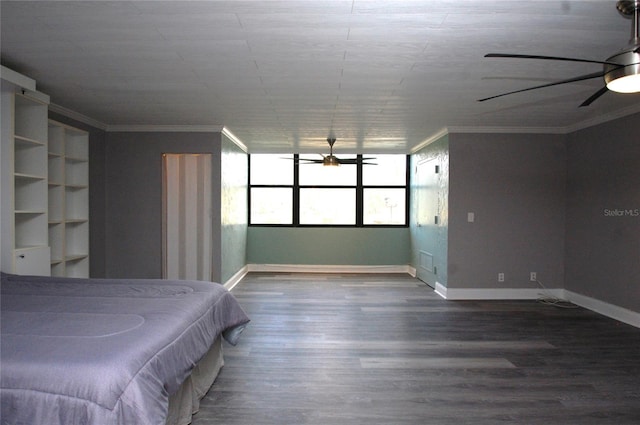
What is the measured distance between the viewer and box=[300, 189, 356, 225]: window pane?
25.8 ft

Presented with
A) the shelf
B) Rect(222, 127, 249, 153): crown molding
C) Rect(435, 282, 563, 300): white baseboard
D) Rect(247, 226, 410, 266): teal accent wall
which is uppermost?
Rect(222, 127, 249, 153): crown molding

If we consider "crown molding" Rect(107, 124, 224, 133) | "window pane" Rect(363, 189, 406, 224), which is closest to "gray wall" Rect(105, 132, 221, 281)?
"crown molding" Rect(107, 124, 224, 133)

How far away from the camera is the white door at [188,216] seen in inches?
253

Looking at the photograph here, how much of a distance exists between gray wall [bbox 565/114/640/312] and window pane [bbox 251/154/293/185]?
4.70 meters

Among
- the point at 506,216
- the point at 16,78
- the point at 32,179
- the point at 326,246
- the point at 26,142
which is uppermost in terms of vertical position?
the point at 16,78

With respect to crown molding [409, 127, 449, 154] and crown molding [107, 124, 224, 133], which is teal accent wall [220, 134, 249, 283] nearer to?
crown molding [107, 124, 224, 133]

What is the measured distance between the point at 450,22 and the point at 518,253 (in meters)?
4.16

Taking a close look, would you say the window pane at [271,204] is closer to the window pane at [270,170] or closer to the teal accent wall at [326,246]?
the window pane at [270,170]

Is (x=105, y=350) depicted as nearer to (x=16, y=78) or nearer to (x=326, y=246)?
(x=16, y=78)

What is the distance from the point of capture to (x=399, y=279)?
710 cm

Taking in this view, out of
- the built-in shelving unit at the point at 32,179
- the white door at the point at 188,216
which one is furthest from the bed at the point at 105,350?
the white door at the point at 188,216

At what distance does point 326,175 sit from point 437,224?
258cm

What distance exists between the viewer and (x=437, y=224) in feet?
20.0

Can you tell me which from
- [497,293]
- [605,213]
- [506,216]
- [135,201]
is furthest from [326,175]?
[605,213]
